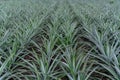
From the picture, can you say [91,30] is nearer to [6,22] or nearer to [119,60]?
[119,60]

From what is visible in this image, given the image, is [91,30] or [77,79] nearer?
[77,79]

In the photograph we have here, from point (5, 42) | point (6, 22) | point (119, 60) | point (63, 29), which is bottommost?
point (119, 60)

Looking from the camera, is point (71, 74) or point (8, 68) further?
point (8, 68)

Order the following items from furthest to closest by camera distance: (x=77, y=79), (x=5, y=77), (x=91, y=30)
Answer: (x=91, y=30), (x=5, y=77), (x=77, y=79)

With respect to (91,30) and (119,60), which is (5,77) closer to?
(119,60)

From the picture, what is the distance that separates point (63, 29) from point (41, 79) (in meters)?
1.70

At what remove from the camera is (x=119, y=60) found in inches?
86.7

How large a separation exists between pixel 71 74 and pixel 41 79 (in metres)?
0.30

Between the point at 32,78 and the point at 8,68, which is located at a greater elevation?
the point at 8,68

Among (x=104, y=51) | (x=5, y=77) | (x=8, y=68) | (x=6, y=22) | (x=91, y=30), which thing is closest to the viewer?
(x=5, y=77)

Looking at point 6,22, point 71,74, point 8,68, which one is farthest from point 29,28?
point 71,74

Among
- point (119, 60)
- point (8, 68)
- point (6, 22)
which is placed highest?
point (6, 22)

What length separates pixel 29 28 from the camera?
350cm

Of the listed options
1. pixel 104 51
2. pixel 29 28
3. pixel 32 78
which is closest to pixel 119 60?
pixel 104 51
